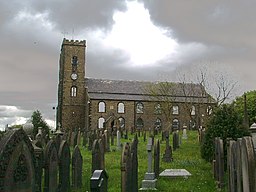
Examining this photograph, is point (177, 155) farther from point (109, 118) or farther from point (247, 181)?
point (109, 118)

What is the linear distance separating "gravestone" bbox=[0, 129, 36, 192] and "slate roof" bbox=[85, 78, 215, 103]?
2114 inches

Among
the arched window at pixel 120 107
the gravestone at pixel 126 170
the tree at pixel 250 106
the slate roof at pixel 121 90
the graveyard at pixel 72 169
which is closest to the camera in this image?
the graveyard at pixel 72 169

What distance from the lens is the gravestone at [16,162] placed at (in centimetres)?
489

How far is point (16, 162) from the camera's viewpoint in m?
5.10

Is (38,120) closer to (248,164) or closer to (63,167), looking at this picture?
(63,167)

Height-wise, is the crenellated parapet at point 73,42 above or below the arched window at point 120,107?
above

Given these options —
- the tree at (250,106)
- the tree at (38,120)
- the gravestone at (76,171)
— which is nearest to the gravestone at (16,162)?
the gravestone at (76,171)

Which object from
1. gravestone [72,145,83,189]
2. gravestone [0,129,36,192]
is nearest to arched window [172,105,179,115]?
gravestone [72,145,83,189]

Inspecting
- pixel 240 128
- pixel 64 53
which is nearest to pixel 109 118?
pixel 64 53

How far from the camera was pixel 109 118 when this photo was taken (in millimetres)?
56688

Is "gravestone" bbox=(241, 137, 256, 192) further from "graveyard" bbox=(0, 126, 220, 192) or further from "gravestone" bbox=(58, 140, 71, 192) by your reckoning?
"gravestone" bbox=(58, 140, 71, 192)

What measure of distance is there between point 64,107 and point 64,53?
28.9ft

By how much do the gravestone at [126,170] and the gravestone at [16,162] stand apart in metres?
3.70

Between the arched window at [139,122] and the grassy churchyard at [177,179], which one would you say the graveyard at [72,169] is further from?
the arched window at [139,122]
